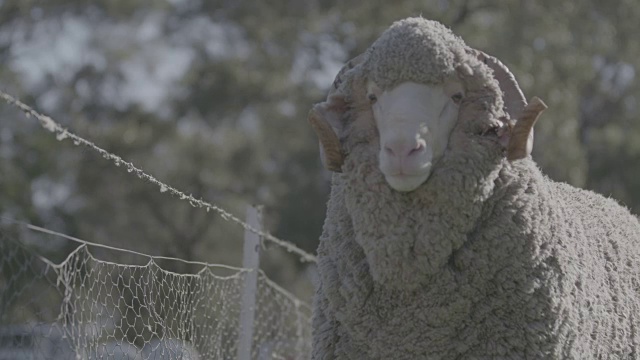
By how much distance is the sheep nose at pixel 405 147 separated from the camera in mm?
4145

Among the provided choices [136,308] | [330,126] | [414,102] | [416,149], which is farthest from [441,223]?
[136,308]

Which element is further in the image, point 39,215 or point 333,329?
point 39,215

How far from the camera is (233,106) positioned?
25.2 metres

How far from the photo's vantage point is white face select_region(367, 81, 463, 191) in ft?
13.7

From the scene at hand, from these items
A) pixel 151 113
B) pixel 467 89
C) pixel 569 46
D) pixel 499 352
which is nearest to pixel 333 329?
pixel 499 352

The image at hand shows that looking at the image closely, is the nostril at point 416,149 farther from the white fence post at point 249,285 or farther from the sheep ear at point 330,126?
the white fence post at point 249,285

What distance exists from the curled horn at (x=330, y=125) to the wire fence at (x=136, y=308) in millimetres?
855

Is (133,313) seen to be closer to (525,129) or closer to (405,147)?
(405,147)

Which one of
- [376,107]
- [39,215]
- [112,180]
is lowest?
[376,107]

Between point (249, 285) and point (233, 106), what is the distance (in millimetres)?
18822

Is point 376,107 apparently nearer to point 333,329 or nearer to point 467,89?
point 467,89

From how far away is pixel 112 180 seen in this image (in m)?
25.8

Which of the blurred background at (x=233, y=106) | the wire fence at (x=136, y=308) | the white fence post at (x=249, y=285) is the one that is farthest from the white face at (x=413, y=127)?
the blurred background at (x=233, y=106)

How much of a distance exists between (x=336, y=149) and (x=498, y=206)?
0.70 meters
